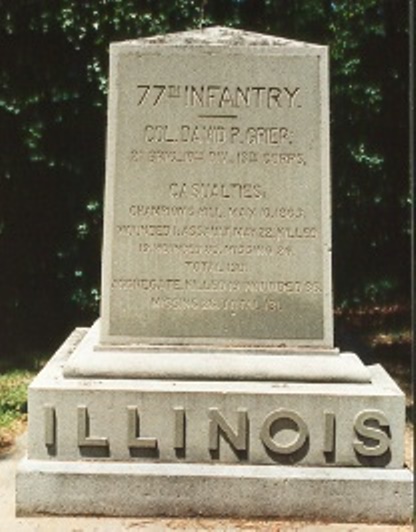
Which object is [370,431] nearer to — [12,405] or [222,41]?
[222,41]

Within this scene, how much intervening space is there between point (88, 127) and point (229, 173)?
425cm

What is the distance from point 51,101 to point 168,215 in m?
4.25

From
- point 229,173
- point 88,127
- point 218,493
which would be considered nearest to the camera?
point 218,493

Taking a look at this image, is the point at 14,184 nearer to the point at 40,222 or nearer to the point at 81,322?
the point at 40,222

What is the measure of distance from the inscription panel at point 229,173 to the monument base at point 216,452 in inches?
20.0

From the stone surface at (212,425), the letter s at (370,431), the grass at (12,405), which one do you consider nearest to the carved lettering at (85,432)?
the stone surface at (212,425)

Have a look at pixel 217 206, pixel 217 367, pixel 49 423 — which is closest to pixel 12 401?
pixel 49 423

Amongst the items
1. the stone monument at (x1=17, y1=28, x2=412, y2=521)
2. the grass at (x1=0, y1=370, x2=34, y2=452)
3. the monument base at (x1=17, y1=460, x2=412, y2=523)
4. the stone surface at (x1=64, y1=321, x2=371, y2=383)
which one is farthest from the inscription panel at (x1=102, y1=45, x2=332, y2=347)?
the grass at (x1=0, y1=370, x2=34, y2=452)

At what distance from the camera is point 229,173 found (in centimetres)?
494

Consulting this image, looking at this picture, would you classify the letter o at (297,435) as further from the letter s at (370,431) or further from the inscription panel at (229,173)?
the inscription panel at (229,173)

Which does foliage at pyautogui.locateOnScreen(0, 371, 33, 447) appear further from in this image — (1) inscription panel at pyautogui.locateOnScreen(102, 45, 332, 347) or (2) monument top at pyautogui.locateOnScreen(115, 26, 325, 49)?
(2) monument top at pyautogui.locateOnScreen(115, 26, 325, 49)

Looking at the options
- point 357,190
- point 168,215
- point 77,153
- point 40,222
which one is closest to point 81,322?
point 40,222

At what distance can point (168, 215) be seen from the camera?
495 cm

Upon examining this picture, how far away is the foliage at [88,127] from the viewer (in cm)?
863
